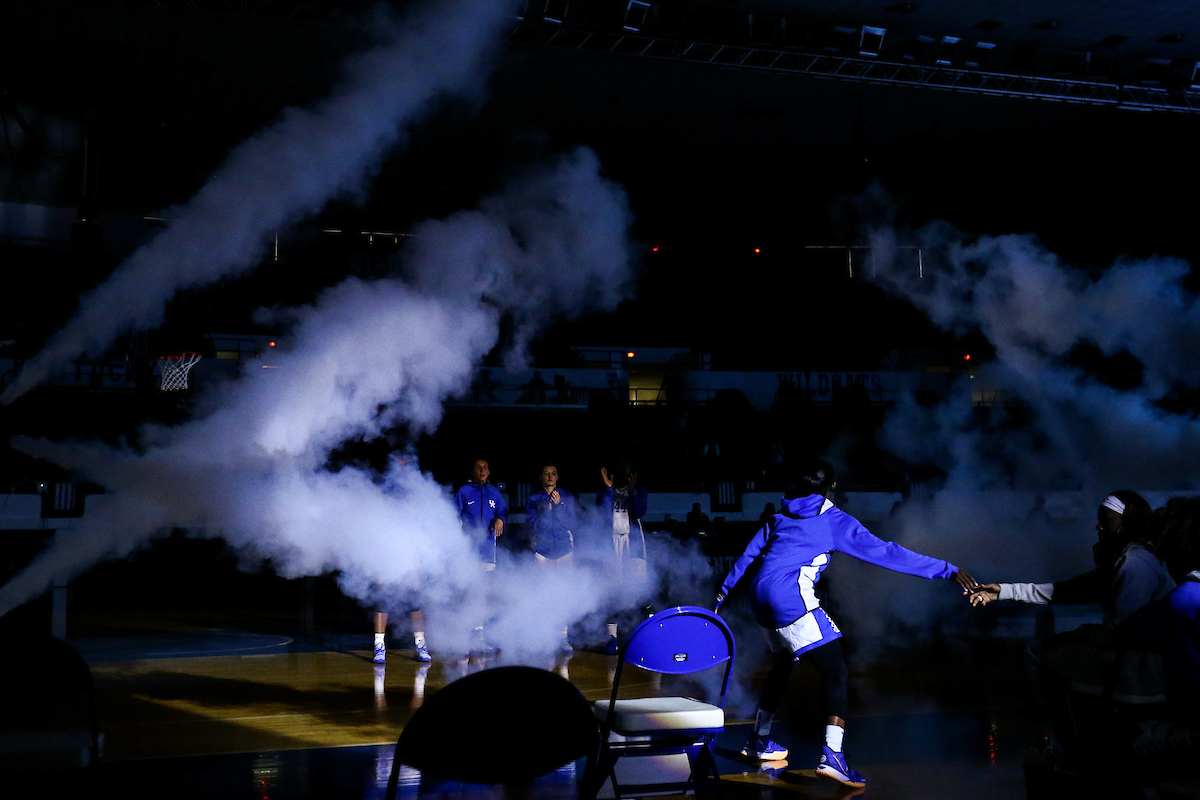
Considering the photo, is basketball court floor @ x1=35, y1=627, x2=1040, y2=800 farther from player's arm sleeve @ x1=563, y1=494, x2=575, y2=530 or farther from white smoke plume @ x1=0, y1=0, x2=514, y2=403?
white smoke plume @ x1=0, y1=0, x2=514, y2=403

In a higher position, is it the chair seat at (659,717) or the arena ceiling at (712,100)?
the arena ceiling at (712,100)

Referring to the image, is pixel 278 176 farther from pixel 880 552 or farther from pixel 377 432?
pixel 880 552

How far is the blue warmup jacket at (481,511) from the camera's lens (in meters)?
8.18

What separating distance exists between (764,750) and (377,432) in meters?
4.61

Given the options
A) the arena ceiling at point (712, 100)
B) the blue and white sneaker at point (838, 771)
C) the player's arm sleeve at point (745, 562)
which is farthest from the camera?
the arena ceiling at point (712, 100)

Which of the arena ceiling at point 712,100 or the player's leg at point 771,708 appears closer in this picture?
the player's leg at point 771,708

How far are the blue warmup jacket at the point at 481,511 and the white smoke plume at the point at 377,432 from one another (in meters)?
0.18

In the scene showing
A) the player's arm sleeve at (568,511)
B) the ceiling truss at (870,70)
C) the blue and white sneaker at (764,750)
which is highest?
the ceiling truss at (870,70)

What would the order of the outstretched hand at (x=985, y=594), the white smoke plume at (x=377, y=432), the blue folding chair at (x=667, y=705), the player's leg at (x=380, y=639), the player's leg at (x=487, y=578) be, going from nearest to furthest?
the blue folding chair at (x=667, y=705) < the outstretched hand at (x=985, y=594) < the white smoke plume at (x=377, y=432) < the player's leg at (x=380, y=639) < the player's leg at (x=487, y=578)

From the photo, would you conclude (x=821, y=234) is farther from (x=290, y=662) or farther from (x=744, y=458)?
(x=290, y=662)

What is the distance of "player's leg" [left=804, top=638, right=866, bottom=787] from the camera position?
449 centimetres

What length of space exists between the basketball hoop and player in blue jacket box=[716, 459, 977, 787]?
14049mm

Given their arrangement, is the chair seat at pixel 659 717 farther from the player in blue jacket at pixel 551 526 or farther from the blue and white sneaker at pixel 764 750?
the player in blue jacket at pixel 551 526

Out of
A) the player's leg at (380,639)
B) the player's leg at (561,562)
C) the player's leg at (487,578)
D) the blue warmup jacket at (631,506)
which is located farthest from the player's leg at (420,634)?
the blue warmup jacket at (631,506)
